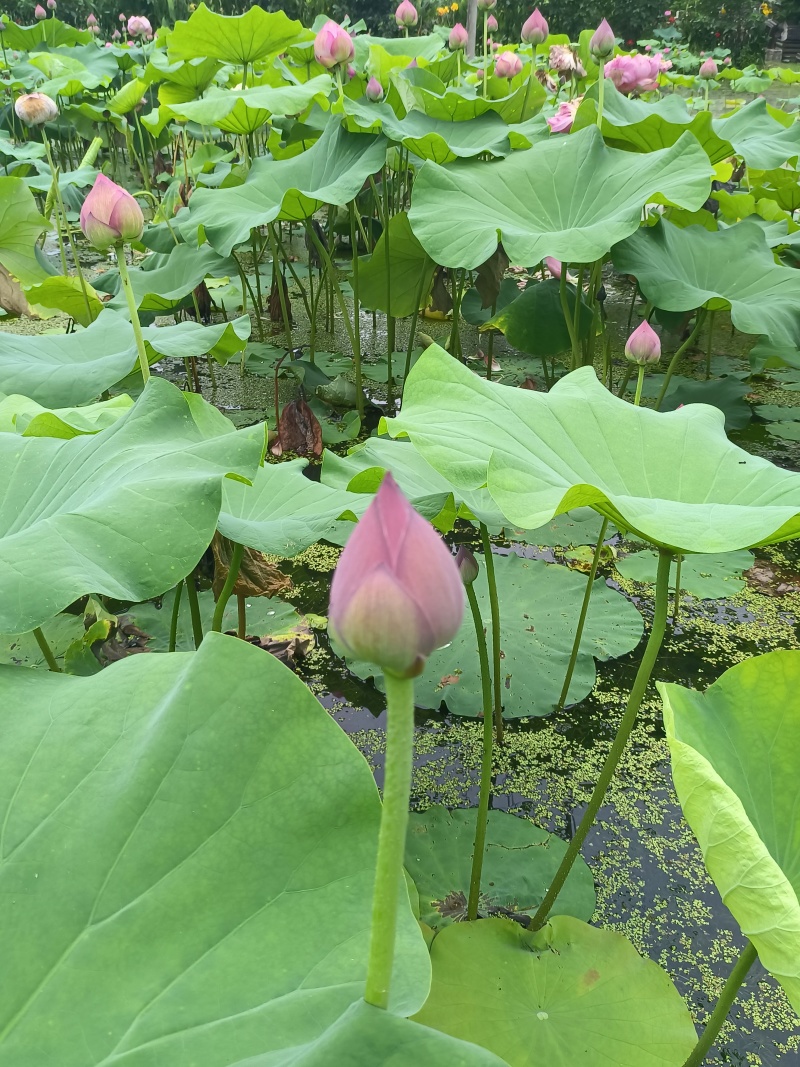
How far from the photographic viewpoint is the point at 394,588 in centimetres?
30

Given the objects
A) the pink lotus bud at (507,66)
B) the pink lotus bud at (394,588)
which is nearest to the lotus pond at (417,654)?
the pink lotus bud at (394,588)

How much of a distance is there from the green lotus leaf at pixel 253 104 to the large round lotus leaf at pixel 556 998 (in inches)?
92.9

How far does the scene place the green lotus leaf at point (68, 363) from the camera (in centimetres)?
150

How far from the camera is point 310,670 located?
159 cm

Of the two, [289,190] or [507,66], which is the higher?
[507,66]

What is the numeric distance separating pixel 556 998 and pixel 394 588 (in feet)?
2.70

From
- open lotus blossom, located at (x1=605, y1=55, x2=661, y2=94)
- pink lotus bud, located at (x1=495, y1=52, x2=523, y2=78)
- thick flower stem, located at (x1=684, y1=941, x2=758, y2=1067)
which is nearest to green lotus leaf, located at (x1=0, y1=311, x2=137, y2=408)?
thick flower stem, located at (x1=684, y1=941, x2=758, y2=1067)

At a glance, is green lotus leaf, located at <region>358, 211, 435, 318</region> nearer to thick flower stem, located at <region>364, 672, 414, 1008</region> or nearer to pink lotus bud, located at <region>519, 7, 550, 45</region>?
pink lotus bud, located at <region>519, 7, 550, 45</region>

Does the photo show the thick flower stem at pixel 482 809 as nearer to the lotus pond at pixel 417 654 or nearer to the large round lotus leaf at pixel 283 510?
the lotus pond at pixel 417 654

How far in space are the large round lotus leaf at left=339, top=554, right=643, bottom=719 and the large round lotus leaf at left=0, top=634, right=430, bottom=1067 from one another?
0.80 meters

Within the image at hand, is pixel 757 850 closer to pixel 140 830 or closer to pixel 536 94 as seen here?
pixel 140 830

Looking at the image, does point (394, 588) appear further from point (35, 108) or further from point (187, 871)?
point (35, 108)

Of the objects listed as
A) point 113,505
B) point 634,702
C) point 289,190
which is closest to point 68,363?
point 289,190

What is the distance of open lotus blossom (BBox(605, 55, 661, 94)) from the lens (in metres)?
2.66
